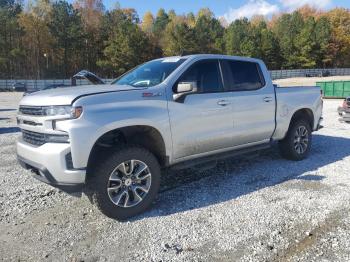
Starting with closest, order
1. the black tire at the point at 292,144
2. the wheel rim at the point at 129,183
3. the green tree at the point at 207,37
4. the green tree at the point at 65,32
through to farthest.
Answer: the wheel rim at the point at 129,183
the black tire at the point at 292,144
the green tree at the point at 65,32
the green tree at the point at 207,37

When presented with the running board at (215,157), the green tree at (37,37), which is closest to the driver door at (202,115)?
the running board at (215,157)

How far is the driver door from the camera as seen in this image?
15.0ft

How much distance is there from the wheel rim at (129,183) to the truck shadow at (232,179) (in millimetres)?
286

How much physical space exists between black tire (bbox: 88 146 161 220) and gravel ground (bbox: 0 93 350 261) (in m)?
0.13

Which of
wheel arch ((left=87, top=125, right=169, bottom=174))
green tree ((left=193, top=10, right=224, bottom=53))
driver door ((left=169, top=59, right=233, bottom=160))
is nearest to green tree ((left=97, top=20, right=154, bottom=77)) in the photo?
green tree ((left=193, top=10, right=224, bottom=53))

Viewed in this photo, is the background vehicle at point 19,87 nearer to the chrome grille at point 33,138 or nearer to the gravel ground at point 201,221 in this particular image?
the gravel ground at point 201,221

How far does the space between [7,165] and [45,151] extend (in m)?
3.41

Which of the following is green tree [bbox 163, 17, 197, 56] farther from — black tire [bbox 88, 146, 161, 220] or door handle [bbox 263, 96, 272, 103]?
black tire [bbox 88, 146, 161, 220]

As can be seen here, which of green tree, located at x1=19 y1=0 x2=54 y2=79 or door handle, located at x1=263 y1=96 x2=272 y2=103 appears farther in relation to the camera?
green tree, located at x1=19 y1=0 x2=54 y2=79

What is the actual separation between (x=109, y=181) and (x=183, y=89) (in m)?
1.48

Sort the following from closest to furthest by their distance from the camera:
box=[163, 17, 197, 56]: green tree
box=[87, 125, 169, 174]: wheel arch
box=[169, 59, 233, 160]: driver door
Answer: box=[87, 125, 169, 174]: wheel arch, box=[169, 59, 233, 160]: driver door, box=[163, 17, 197, 56]: green tree

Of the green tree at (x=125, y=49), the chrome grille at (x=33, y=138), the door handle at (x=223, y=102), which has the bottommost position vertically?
the chrome grille at (x=33, y=138)

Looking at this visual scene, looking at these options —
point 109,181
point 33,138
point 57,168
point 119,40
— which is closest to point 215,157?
point 109,181

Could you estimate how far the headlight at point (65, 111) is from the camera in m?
3.71
